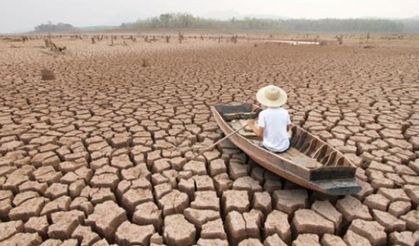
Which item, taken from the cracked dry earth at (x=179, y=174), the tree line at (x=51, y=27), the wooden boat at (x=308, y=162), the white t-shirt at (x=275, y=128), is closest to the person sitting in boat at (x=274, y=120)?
the white t-shirt at (x=275, y=128)

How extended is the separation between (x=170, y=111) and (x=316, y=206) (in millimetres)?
3389

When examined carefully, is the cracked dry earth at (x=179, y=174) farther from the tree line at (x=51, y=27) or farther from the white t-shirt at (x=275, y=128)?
the tree line at (x=51, y=27)

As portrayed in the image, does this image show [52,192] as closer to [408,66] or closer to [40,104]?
[40,104]

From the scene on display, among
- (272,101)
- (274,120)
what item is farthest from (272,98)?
(274,120)

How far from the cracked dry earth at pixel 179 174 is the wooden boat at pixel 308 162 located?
0.81ft

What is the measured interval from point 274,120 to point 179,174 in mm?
1196

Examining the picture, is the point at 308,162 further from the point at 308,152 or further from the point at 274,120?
the point at 274,120

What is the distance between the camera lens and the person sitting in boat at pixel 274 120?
130 inches

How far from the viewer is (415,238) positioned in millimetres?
2412

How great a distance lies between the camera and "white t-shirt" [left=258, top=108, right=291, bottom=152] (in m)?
3.29

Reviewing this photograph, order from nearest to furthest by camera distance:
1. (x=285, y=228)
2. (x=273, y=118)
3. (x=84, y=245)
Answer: (x=84, y=245), (x=285, y=228), (x=273, y=118)

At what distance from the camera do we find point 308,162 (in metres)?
3.27

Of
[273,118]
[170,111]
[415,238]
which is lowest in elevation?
[415,238]

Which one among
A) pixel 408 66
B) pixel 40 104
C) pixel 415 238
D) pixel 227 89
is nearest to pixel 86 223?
pixel 415 238
